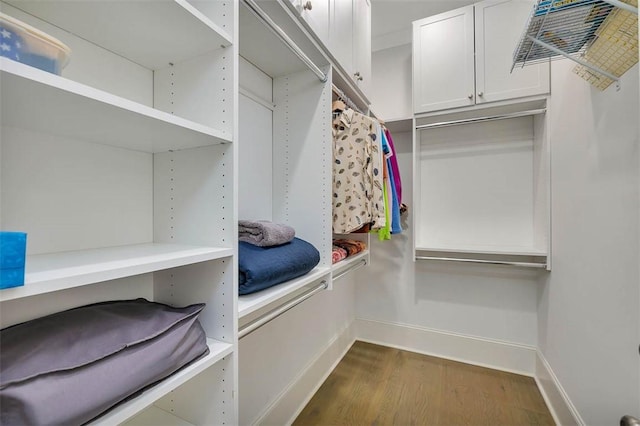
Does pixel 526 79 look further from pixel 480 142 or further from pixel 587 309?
pixel 587 309

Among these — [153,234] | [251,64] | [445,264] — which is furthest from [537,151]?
[153,234]

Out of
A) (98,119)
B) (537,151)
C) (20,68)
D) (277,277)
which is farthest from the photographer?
(537,151)

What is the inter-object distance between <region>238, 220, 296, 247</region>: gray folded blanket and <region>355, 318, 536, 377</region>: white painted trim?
1932 millimetres

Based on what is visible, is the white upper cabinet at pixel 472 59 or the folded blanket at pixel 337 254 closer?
the folded blanket at pixel 337 254

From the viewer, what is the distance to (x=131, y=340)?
584 millimetres

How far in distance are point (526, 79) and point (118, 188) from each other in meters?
2.37

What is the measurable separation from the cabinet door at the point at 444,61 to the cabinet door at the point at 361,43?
1.56 ft

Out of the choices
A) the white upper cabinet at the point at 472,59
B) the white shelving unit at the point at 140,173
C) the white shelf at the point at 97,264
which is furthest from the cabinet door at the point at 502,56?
the white shelf at the point at 97,264

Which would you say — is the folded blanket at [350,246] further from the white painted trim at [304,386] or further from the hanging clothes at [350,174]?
the white painted trim at [304,386]

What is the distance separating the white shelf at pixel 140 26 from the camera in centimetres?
61

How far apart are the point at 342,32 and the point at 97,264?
1.55 m

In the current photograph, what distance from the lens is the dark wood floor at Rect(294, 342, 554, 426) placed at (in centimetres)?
165

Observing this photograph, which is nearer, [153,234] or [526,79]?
[153,234]

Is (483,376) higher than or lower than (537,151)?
lower
